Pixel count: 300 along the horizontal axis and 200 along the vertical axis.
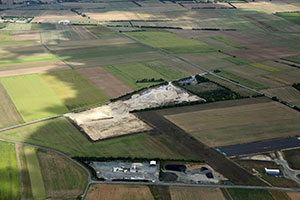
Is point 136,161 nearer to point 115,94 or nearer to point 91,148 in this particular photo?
point 91,148

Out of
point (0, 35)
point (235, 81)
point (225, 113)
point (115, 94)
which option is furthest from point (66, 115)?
point (0, 35)

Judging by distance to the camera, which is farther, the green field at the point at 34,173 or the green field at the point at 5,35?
the green field at the point at 5,35

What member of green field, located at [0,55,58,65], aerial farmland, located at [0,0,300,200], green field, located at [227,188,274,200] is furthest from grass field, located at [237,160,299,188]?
green field, located at [0,55,58,65]

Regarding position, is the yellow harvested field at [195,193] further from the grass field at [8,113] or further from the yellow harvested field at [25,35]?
the yellow harvested field at [25,35]

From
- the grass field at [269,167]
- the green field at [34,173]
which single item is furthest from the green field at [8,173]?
the grass field at [269,167]

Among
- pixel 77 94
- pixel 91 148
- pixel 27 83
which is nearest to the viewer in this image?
pixel 91 148

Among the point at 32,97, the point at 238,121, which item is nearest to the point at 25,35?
the point at 32,97
